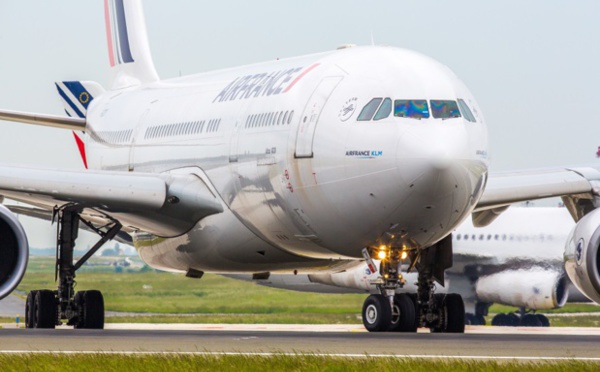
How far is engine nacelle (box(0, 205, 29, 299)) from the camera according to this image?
62.1 feet

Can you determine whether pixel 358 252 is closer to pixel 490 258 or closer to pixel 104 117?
pixel 104 117

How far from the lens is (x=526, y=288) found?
126ft

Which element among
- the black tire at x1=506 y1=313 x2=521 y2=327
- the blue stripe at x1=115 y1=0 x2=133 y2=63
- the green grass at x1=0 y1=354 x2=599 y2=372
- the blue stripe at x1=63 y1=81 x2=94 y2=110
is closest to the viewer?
the green grass at x1=0 y1=354 x2=599 y2=372

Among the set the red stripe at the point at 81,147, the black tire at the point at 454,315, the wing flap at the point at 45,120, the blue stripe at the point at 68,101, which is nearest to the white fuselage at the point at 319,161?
the black tire at the point at 454,315

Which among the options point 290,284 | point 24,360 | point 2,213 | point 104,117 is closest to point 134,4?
point 104,117

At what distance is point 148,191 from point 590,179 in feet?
21.8

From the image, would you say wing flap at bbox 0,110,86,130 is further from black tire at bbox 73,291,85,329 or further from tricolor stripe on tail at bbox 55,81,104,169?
black tire at bbox 73,291,85,329

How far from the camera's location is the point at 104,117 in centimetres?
2866

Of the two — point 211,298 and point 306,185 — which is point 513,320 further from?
point 306,185

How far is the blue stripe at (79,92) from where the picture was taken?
31.3 metres

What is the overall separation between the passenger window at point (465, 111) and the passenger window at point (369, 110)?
102 centimetres

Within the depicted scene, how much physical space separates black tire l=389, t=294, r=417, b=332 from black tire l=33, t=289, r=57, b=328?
549cm

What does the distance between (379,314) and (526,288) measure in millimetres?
19666

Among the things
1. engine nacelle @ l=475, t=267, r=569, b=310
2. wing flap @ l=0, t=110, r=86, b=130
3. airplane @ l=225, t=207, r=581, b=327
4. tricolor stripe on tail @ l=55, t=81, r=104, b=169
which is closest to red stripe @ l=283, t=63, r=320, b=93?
wing flap @ l=0, t=110, r=86, b=130
